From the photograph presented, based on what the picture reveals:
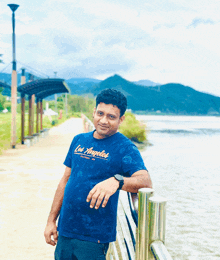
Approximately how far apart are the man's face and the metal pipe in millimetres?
779

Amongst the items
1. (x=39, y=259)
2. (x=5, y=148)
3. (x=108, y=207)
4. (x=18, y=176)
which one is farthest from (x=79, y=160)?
(x=5, y=148)

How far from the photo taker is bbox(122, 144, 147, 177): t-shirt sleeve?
203 centimetres

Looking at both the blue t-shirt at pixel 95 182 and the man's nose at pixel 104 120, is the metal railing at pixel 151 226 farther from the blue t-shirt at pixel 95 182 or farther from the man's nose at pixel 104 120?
the man's nose at pixel 104 120

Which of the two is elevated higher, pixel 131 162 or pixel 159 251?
pixel 131 162

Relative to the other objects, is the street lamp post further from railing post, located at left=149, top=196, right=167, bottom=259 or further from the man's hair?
railing post, located at left=149, top=196, right=167, bottom=259

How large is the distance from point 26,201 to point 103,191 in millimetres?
5078

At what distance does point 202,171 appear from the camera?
14773 mm

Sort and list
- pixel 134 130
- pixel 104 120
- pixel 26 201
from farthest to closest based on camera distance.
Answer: pixel 134 130 < pixel 26 201 < pixel 104 120

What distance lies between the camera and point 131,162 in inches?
80.4

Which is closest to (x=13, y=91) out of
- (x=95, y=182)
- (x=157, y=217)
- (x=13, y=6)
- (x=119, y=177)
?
(x=13, y=6)

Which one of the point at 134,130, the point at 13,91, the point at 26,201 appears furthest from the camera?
the point at 134,130

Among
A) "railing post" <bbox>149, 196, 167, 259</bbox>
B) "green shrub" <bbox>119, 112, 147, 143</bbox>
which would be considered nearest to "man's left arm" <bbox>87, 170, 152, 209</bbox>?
"railing post" <bbox>149, 196, 167, 259</bbox>

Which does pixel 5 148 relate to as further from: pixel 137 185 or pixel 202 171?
pixel 137 185

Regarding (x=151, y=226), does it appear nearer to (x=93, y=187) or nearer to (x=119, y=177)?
(x=119, y=177)
